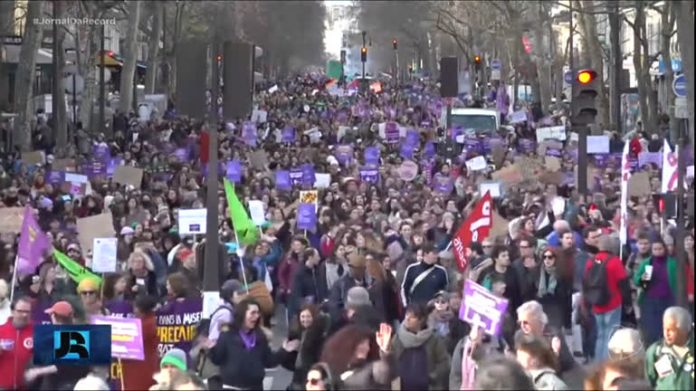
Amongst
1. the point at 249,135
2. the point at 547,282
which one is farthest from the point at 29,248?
the point at 249,135

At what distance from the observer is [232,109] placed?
15.8m

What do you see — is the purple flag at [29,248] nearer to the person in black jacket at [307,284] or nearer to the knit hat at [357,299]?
the person in black jacket at [307,284]

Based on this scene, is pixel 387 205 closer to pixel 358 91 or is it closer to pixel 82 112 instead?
pixel 82 112

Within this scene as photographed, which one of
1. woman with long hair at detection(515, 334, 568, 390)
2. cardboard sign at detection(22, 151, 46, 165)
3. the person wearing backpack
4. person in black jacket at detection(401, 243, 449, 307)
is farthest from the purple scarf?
cardboard sign at detection(22, 151, 46, 165)

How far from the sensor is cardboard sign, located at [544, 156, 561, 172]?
2932 centimetres

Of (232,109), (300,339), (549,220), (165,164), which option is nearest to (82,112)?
(165,164)

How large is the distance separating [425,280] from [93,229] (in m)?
5.36

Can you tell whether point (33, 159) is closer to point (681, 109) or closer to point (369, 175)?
point (369, 175)

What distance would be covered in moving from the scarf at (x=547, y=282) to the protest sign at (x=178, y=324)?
3.55 metres

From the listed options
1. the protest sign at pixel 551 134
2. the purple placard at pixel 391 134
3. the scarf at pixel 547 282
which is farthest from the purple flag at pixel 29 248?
the purple placard at pixel 391 134

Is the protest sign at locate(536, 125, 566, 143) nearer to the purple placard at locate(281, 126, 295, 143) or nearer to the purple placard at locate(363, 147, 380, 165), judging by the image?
the purple placard at locate(363, 147, 380, 165)

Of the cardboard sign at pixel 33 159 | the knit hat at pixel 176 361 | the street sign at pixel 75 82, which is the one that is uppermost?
the street sign at pixel 75 82

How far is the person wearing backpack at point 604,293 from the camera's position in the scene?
15320 millimetres

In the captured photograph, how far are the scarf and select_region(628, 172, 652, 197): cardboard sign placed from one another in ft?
28.5
